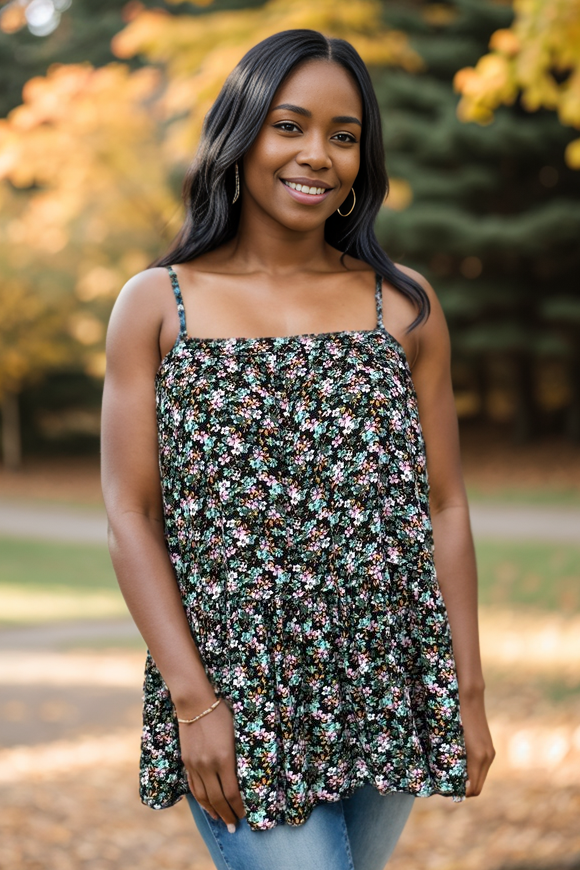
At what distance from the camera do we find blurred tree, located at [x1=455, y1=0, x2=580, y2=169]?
164 inches

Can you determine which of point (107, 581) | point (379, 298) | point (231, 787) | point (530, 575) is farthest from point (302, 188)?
point (107, 581)

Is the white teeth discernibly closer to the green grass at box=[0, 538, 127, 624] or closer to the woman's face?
the woman's face

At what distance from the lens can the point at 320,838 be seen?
6.05 ft

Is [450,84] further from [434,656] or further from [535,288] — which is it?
[434,656]

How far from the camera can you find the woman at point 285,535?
1.82 m

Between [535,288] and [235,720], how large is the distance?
1815cm

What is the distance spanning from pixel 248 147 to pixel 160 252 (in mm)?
10295

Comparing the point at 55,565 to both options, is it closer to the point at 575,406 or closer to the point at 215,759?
the point at 215,759

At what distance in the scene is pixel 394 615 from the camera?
1.91 meters

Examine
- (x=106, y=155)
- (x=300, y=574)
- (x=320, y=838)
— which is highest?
(x=300, y=574)

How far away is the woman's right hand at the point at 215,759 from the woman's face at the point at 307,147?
0.91 metres

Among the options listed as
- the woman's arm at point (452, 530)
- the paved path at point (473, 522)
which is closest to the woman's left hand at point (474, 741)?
the woman's arm at point (452, 530)

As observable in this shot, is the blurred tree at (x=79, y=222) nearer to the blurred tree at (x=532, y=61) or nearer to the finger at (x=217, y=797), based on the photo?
the blurred tree at (x=532, y=61)

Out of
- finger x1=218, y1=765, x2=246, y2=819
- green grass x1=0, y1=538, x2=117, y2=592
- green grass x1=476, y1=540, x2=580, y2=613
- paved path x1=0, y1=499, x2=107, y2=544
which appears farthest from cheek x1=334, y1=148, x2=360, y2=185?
paved path x1=0, y1=499, x2=107, y2=544
